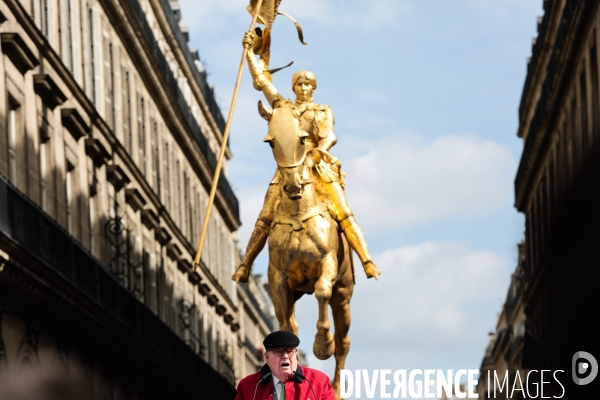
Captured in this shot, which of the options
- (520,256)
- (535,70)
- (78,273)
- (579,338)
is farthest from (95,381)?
(520,256)

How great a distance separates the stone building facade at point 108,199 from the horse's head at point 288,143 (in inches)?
217

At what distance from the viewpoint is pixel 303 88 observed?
19781 millimetres

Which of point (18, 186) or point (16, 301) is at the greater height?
point (18, 186)

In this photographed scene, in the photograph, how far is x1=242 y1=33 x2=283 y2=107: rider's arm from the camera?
1953cm

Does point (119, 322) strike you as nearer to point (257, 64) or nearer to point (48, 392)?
point (48, 392)

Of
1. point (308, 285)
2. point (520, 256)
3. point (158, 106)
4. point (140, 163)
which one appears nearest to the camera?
point (308, 285)

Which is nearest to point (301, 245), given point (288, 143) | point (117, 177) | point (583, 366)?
point (288, 143)

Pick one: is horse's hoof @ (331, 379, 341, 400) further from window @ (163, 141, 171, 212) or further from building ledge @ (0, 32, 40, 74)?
window @ (163, 141, 171, 212)

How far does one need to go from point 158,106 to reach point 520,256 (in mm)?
27255

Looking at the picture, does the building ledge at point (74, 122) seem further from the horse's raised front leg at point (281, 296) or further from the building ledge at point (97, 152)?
the horse's raised front leg at point (281, 296)

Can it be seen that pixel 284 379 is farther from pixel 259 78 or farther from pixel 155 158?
pixel 155 158

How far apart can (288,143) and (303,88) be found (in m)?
1.67

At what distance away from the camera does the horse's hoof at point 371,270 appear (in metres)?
19.1

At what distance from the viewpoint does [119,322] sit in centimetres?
3931
